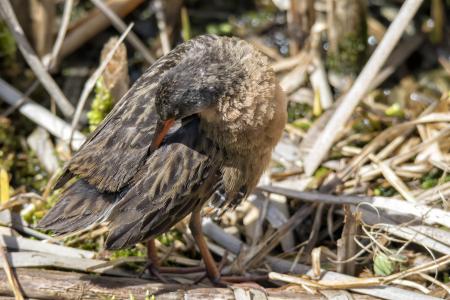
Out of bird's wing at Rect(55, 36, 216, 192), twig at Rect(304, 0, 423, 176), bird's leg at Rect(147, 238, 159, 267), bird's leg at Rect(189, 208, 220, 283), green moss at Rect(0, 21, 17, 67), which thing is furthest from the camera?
green moss at Rect(0, 21, 17, 67)

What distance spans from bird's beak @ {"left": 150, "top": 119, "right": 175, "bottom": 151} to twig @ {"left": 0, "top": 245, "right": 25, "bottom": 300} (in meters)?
0.93

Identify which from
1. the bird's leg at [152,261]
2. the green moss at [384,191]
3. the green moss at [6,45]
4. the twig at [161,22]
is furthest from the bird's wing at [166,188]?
the green moss at [6,45]

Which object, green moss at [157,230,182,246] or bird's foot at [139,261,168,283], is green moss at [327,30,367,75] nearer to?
green moss at [157,230,182,246]

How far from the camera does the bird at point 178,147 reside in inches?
146

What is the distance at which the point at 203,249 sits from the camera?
422 centimetres

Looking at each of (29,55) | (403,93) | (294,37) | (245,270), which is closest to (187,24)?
(294,37)

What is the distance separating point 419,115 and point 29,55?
245 cm

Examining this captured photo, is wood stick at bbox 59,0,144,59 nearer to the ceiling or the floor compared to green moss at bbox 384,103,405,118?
nearer to the ceiling

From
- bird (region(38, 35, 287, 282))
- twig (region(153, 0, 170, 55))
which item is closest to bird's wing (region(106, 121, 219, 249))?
bird (region(38, 35, 287, 282))

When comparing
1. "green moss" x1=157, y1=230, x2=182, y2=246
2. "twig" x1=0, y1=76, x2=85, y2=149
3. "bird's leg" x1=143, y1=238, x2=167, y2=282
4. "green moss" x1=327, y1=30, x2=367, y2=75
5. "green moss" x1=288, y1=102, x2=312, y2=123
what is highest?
"twig" x1=0, y1=76, x2=85, y2=149

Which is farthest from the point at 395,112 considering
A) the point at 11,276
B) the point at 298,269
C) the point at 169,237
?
the point at 11,276

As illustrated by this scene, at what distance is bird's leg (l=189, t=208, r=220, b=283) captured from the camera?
4.17m

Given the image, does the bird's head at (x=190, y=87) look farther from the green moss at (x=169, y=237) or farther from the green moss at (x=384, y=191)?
the green moss at (x=384, y=191)

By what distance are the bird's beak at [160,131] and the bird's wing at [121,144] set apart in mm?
54
